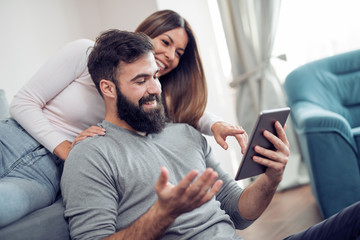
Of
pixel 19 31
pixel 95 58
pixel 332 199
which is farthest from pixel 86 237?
pixel 19 31

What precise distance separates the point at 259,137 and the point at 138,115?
396mm

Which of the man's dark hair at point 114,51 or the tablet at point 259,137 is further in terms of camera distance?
the man's dark hair at point 114,51

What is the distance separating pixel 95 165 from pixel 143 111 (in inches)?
10.3

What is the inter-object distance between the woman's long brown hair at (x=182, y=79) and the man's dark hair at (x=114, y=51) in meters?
0.38

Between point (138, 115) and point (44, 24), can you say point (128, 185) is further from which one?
point (44, 24)

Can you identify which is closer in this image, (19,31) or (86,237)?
(86,237)

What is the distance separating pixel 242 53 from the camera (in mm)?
3377

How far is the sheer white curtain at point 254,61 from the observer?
10.3 ft

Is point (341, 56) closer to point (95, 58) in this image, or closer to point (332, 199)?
point (332, 199)

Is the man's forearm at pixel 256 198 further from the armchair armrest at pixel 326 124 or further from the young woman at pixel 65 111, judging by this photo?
the armchair armrest at pixel 326 124

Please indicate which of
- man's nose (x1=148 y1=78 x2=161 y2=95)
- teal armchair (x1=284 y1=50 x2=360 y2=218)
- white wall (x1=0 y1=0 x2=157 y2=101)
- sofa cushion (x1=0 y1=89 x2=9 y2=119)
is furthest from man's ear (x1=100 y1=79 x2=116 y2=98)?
white wall (x1=0 y1=0 x2=157 y2=101)

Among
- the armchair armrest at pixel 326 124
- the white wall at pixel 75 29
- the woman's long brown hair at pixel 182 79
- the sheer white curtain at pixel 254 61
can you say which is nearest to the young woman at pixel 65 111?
the woman's long brown hair at pixel 182 79

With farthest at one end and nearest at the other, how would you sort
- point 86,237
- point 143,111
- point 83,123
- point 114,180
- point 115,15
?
point 115,15 → point 83,123 → point 143,111 → point 114,180 → point 86,237

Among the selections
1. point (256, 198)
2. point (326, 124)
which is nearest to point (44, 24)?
point (326, 124)
